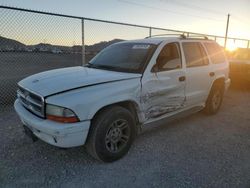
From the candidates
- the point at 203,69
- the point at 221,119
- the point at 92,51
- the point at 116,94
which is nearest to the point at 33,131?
the point at 116,94

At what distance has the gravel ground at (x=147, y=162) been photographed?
2898mm

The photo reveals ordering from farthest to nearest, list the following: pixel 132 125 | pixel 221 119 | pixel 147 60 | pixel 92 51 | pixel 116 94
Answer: pixel 92 51 → pixel 221 119 → pixel 147 60 → pixel 132 125 → pixel 116 94

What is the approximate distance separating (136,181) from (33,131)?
154 centimetres

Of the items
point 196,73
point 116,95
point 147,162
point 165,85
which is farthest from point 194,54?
point 147,162

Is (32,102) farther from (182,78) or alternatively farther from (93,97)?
(182,78)

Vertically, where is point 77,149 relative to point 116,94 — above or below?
below

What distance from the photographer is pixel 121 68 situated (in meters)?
3.79

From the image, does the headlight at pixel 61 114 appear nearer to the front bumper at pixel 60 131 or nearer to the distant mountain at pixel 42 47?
the front bumper at pixel 60 131

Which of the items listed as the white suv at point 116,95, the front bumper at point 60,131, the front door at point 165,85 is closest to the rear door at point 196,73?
the white suv at point 116,95

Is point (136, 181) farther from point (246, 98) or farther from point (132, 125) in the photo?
point (246, 98)

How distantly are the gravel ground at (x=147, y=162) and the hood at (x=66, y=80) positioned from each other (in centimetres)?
108

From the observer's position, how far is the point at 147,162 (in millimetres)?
3354

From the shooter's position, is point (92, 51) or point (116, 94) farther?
point (92, 51)

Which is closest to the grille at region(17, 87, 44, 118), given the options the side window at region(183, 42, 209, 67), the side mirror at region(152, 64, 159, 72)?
the side mirror at region(152, 64, 159, 72)
